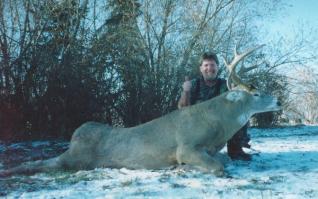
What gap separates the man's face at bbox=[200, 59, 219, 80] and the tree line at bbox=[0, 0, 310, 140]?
2.83m

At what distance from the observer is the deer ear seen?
726 cm

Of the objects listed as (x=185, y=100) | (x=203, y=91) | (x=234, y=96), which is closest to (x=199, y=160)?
(x=234, y=96)

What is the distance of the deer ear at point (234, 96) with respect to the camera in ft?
23.8

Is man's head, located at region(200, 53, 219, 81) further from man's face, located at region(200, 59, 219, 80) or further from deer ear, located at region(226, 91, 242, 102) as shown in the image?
deer ear, located at region(226, 91, 242, 102)

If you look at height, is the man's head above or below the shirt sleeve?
above

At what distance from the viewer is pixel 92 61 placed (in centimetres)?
1542

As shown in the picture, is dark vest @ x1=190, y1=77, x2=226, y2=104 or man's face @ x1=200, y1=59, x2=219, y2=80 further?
dark vest @ x1=190, y1=77, x2=226, y2=104

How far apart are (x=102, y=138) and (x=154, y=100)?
36.3ft

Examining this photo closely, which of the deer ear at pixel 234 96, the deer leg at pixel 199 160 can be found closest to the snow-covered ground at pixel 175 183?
the deer leg at pixel 199 160

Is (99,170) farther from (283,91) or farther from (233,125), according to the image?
(283,91)

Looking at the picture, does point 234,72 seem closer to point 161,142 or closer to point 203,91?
point 203,91

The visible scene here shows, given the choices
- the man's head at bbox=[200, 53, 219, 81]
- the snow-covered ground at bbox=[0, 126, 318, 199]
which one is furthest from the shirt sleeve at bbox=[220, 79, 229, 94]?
the snow-covered ground at bbox=[0, 126, 318, 199]

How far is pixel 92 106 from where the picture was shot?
1501 centimetres

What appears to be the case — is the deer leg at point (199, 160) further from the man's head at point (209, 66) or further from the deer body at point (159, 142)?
the man's head at point (209, 66)
